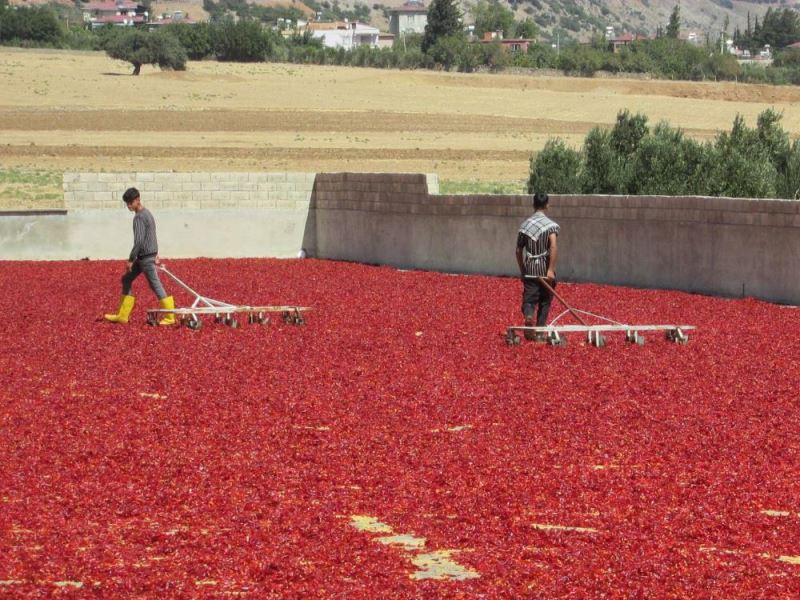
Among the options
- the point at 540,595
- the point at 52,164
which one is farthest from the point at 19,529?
the point at 52,164

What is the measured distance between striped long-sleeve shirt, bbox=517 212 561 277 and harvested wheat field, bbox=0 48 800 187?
31.5m

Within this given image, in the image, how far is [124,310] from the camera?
20141 mm

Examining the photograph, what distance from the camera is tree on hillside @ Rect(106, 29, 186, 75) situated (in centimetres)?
10119

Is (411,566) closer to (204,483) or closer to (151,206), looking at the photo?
(204,483)

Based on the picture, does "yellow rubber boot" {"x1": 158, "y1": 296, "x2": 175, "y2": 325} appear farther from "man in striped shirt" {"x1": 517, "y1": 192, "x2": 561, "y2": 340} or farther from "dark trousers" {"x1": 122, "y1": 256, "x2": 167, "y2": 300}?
"man in striped shirt" {"x1": 517, "y1": 192, "x2": 561, "y2": 340}

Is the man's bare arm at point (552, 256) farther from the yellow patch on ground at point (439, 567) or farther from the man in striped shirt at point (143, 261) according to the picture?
the yellow patch on ground at point (439, 567)

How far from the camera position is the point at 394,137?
65375 millimetres

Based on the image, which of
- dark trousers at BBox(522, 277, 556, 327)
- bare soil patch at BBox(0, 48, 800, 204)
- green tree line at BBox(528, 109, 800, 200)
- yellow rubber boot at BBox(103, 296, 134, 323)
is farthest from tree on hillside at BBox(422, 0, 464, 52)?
dark trousers at BBox(522, 277, 556, 327)

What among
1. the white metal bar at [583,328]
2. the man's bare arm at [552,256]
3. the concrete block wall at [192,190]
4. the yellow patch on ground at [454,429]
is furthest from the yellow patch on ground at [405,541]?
the concrete block wall at [192,190]

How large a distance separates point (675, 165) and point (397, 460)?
2033cm

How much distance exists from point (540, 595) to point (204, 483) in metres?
3.52

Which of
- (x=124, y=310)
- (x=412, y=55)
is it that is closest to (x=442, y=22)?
(x=412, y=55)

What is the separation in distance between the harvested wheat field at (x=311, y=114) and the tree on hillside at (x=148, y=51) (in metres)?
1.24

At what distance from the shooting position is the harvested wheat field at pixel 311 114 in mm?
54562
